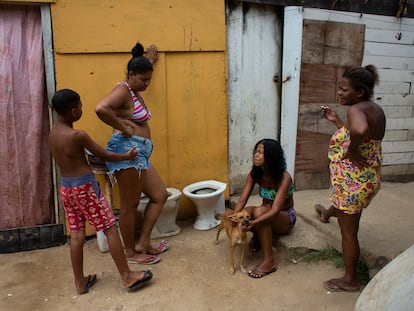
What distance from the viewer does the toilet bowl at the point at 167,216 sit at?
382 centimetres

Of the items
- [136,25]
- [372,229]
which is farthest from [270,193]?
[136,25]

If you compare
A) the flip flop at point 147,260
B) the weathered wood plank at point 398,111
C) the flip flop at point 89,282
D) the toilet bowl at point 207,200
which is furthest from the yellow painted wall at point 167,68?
the weathered wood plank at point 398,111

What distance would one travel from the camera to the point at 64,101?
8.52 feet

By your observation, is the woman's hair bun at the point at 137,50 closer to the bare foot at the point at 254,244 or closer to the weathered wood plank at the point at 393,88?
the bare foot at the point at 254,244

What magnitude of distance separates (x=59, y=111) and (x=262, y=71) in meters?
2.48

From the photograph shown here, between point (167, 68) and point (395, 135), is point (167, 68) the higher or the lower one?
the higher one

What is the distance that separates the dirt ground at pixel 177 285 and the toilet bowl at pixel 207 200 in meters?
0.42

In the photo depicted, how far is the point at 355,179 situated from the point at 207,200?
172 centimetres

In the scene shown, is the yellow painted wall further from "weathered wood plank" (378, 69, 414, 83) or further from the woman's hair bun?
"weathered wood plank" (378, 69, 414, 83)

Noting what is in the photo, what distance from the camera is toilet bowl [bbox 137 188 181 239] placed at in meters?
3.82

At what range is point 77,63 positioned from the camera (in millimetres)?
3533

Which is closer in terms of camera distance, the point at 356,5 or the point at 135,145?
the point at 135,145

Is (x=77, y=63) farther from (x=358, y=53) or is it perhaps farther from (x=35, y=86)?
(x=358, y=53)

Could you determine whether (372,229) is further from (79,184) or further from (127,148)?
(79,184)
